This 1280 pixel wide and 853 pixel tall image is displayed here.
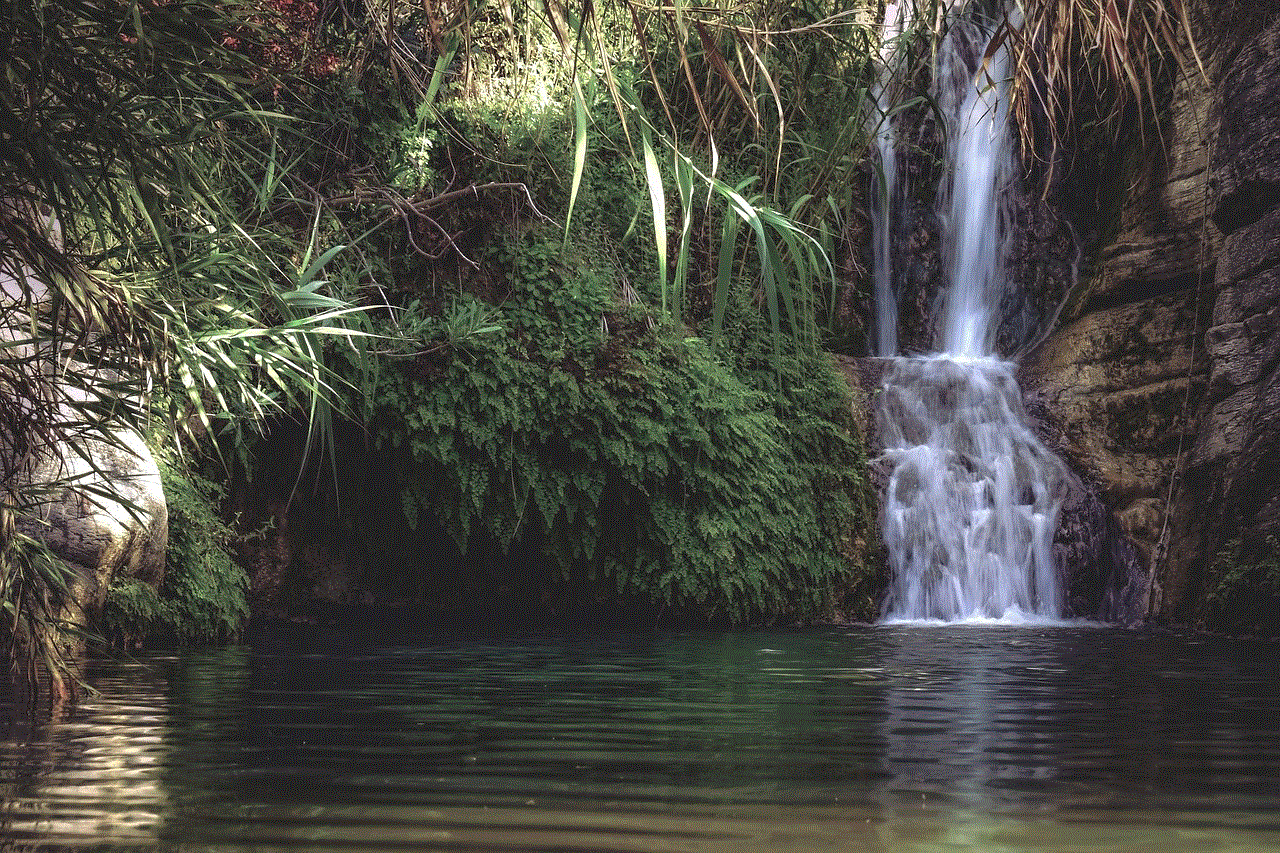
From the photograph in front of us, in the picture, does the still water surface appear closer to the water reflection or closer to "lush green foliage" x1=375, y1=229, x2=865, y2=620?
the water reflection

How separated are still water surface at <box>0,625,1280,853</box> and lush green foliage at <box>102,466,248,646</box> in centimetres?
141

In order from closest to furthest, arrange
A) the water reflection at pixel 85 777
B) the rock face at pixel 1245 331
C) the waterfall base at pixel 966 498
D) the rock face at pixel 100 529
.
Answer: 1. the water reflection at pixel 85 777
2. the rock face at pixel 100 529
3. the rock face at pixel 1245 331
4. the waterfall base at pixel 966 498

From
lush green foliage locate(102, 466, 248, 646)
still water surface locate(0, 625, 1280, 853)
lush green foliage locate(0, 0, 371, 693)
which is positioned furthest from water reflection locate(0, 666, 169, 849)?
lush green foliage locate(102, 466, 248, 646)

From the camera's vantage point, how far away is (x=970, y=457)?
39.4 ft

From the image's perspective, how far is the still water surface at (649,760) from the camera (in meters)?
2.26

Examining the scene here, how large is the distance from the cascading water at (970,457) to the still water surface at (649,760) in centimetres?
501

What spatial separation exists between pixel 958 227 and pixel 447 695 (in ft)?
35.8

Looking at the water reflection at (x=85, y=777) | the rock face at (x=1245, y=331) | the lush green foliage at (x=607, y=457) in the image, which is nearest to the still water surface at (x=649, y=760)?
the water reflection at (x=85, y=777)

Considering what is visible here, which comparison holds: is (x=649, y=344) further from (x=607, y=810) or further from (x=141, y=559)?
(x=607, y=810)

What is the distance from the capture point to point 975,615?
11.0 metres

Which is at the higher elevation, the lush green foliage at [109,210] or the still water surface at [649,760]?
the lush green foliage at [109,210]

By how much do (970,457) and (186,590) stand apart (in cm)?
722

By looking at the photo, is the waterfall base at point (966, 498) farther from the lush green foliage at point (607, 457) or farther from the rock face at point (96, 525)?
the rock face at point (96, 525)

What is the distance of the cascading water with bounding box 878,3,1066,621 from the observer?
11.2m
